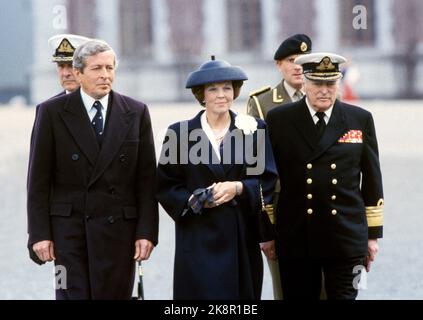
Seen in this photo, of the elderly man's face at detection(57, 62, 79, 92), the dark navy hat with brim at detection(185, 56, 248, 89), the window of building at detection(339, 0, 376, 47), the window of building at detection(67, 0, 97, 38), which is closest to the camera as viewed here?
the dark navy hat with brim at detection(185, 56, 248, 89)

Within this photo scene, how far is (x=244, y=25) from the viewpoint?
33.8m

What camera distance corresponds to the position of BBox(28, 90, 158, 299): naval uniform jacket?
4.86m

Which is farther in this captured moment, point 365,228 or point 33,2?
point 33,2

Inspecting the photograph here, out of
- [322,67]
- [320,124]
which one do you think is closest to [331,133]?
[320,124]

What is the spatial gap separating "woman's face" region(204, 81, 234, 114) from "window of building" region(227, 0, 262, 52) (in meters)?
28.9

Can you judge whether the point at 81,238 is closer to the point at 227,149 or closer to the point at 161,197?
the point at 161,197

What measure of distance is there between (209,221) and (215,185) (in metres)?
0.18

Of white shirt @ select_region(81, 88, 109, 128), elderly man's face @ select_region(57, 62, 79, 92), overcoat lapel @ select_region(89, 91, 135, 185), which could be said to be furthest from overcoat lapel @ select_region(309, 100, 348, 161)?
elderly man's face @ select_region(57, 62, 79, 92)

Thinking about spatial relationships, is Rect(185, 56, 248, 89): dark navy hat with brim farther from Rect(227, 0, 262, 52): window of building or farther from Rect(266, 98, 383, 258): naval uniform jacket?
Rect(227, 0, 262, 52): window of building

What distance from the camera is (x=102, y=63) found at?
4.82 metres

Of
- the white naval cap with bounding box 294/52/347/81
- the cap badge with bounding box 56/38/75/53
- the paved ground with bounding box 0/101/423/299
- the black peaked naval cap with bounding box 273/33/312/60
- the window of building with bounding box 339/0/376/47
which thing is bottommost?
the paved ground with bounding box 0/101/423/299

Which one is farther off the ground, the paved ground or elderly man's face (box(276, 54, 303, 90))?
elderly man's face (box(276, 54, 303, 90))
